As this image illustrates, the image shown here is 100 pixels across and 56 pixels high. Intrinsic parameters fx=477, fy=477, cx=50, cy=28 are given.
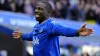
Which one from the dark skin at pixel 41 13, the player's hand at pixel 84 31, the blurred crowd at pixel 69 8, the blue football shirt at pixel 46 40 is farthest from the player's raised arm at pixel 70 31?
the blurred crowd at pixel 69 8

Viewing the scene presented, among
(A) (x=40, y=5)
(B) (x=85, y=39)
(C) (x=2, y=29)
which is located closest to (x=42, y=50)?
(A) (x=40, y=5)

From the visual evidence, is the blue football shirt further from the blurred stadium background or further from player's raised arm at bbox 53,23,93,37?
the blurred stadium background

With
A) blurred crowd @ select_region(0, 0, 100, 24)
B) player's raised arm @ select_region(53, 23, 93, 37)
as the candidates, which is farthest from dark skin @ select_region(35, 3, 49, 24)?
blurred crowd @ select_region(0, 0, 100, 24)

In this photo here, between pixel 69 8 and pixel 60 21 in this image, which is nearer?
pixel 60 21

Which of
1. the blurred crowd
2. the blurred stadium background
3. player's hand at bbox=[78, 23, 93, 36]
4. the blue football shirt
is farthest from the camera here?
the blurred crowd

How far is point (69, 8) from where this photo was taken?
1752 cm

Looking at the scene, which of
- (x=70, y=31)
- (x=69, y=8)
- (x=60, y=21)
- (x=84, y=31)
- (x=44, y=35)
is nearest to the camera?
(x=84, y=31)

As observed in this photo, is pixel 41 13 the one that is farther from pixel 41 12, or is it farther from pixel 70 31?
pixel 70 31

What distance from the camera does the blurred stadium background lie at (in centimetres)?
1084

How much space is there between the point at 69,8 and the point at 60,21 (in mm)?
1349

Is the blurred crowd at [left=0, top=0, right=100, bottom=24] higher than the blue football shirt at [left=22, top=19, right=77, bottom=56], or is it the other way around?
the blue football shirt at [left=22, top=19, right=77, bottom=56]

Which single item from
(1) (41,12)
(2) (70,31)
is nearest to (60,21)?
(1) (41,12)

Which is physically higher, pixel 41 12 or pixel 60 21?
pixel 41 12

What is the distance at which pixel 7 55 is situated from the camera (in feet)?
34.5
